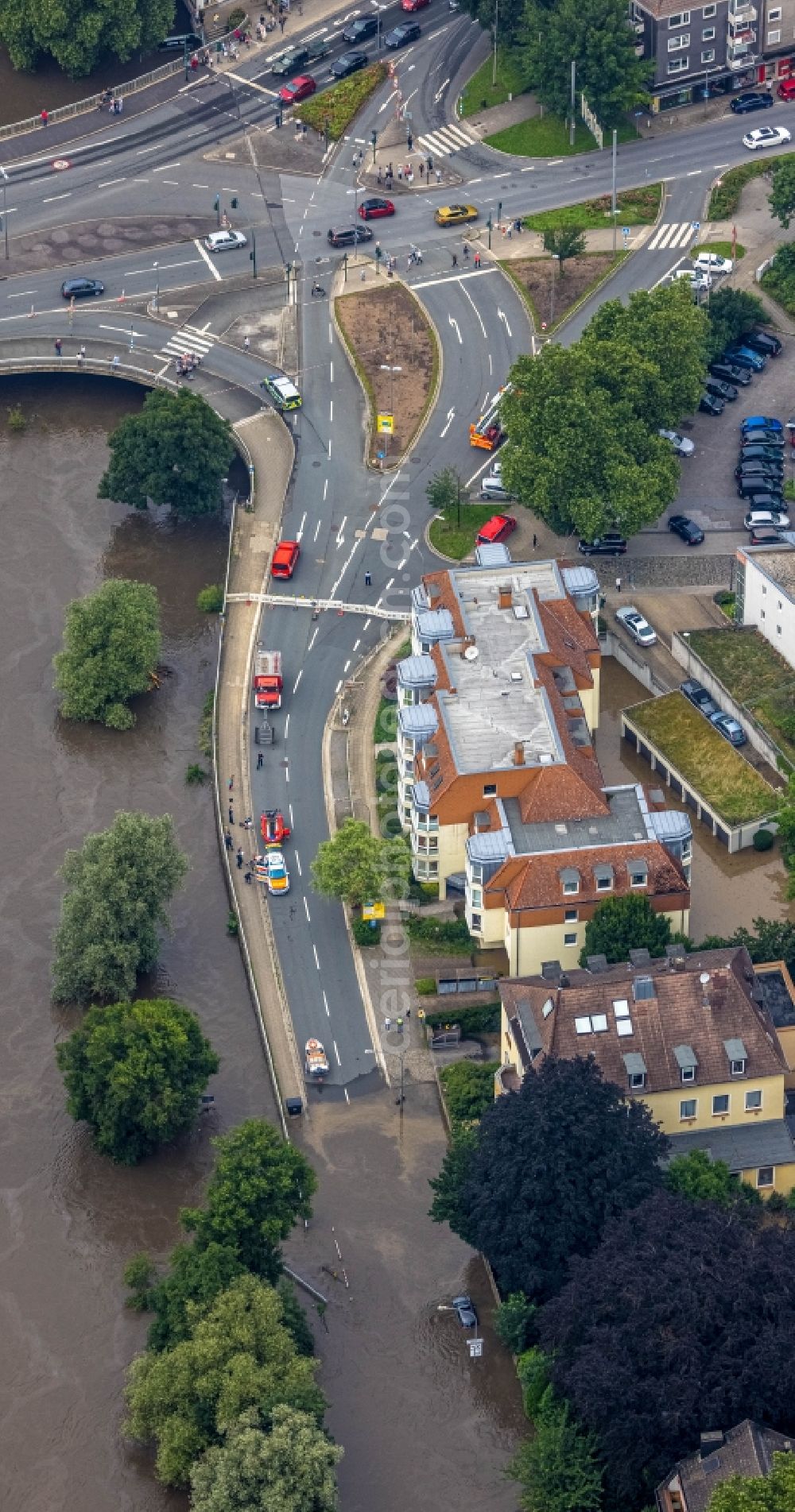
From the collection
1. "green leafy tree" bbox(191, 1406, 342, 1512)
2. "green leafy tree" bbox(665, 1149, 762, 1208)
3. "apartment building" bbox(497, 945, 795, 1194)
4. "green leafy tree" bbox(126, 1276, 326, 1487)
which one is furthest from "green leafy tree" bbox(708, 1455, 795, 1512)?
"apartment building" bbox(497, 945, 795, 1194)

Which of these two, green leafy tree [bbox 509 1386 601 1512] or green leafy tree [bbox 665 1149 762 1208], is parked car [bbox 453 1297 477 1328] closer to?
green leafy tree [bbox 509 1386 601 1512]

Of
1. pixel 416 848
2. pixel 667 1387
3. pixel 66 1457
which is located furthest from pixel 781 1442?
pixel 416 848

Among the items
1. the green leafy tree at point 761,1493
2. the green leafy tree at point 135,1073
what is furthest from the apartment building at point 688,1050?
the green leafy tree at point 761,1493

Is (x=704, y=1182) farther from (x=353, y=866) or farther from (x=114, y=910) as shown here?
(x=114, y=910)

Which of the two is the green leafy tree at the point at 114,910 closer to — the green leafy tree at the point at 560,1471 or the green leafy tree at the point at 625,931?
the green leafy tree at the point at 625,931

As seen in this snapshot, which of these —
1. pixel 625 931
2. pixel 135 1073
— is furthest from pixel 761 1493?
pixel 135 1073

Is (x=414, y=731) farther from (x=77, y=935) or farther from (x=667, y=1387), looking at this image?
(x=667, y=1387)
